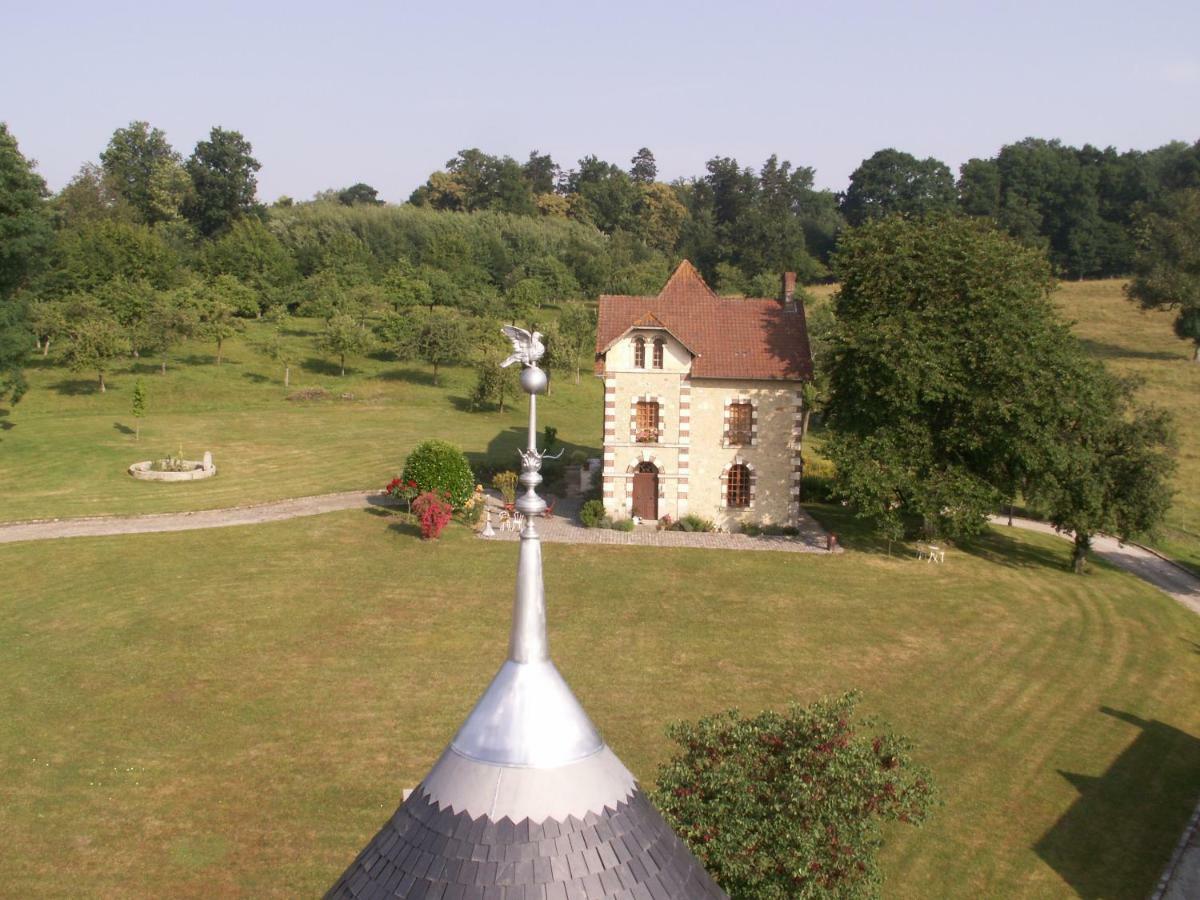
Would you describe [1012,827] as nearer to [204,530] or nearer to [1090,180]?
[204,530]

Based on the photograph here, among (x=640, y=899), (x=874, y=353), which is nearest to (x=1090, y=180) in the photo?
(x=874, y=353)

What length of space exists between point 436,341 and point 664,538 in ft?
116

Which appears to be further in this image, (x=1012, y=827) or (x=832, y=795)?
→ (x=1012, y=827)

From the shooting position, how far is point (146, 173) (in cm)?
11781

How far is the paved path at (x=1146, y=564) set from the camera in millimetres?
34875

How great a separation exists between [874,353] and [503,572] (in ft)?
49.4

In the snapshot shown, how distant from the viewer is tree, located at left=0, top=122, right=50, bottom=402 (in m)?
44.2

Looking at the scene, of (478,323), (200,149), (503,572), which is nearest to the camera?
(503,572)

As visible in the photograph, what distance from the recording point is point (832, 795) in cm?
1395

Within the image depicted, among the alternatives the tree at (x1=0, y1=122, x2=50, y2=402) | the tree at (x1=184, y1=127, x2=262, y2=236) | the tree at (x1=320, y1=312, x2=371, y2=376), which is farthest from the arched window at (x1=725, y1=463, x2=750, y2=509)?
the tree at (x1=184, y1=127, x2=262, y2=236)

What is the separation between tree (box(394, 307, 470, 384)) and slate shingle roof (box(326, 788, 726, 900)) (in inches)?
2513

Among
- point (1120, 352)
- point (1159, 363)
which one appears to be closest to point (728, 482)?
point (1159, 363)

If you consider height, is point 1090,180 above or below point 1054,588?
above

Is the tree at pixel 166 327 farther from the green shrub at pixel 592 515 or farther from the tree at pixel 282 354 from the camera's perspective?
the green shrub at pixel 592 515
